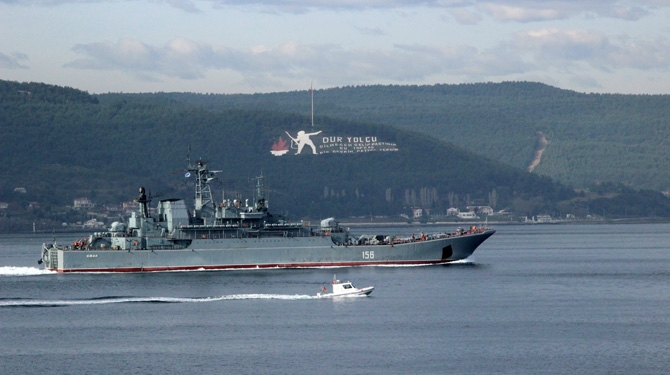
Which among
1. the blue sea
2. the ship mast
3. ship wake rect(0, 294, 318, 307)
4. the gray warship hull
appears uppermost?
the ship mast

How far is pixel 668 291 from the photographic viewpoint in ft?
250

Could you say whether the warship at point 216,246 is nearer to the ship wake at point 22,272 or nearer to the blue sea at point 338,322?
Result: the blue sea at point 338,322

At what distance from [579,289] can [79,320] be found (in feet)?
111

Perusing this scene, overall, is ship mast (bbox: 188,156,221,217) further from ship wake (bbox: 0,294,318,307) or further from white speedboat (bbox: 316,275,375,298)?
white speedboat (bbox: 316,275,375,298)

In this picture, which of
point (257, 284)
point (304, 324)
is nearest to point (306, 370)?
point (304, 324)

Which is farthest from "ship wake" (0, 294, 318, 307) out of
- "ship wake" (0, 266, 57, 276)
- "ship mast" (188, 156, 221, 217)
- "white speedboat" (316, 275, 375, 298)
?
"ship mast" (188, 156, 221, 217)

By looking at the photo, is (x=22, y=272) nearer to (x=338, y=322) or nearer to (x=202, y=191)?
(x=202, y=191)

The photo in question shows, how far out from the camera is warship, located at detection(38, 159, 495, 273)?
89.9 meters

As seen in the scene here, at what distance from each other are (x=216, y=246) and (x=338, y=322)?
96.9ft

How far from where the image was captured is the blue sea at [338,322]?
51156 millimetres


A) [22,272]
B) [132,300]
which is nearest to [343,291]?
[132,300]

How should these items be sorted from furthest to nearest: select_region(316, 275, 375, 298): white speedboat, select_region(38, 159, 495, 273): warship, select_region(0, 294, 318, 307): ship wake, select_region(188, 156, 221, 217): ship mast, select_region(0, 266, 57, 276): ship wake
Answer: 1. select_region(0, 266, 57, 276): ship wake
2. select_region(188, 156, 221, 217): ship mast
3. select_region(38, 159, 495, 273): warship
4. select_region(316, 275, 375, 298): white speedboat
5. select_region(0, 294, 318, 307): ship wake

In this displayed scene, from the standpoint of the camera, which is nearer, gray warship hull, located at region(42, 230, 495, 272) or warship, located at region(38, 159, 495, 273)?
gray warship hull, located at region(42, 230, 495, 272)

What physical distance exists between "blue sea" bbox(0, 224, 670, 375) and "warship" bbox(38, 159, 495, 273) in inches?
56.5
